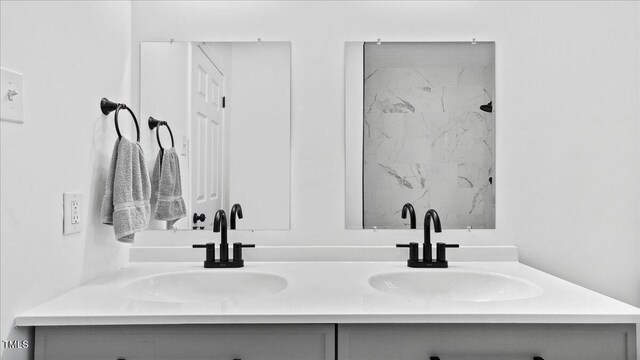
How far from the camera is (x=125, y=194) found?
51.3 inches

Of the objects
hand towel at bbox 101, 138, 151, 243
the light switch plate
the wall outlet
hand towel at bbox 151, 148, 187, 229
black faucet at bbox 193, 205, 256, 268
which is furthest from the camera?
hand towel at bbox 151, 148, 187, 229

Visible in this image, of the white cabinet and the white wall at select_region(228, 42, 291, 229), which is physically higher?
the white wall at select_region(228, 42, 291, 229)

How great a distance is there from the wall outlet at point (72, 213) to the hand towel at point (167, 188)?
36 centimetres

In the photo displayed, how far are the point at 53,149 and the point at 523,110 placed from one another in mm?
1516

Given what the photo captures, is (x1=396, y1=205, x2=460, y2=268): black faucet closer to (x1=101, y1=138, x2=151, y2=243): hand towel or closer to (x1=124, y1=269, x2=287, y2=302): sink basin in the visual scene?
(x1=124, y1=269, x2=287, y2=302): sink basin

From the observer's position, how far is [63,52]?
45.1 inches

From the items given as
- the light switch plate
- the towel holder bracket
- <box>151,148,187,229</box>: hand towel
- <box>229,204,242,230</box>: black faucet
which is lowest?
<box>229,204,242,230</box>: black faucet

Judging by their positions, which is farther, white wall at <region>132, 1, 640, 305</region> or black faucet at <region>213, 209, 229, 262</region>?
white wall at <region>132, 1, 640, 305</region>

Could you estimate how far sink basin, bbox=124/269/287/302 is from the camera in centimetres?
136

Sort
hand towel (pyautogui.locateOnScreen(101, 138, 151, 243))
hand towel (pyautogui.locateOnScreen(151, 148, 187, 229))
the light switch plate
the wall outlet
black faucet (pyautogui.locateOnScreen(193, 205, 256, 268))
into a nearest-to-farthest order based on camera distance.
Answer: the light switch plate
the wall outlet
hand towel (pyautogui.locateOnScreen(101, 138, 151, 243))
black faucet (pyautogui.locateOnScreen(193, 205, 256, 268))
hand towel (pyautogui.locateOnScreen(151, 148, 187, 229))

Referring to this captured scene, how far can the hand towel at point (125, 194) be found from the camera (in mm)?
1275

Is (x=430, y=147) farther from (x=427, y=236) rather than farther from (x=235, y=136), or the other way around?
(x=235, y=136)

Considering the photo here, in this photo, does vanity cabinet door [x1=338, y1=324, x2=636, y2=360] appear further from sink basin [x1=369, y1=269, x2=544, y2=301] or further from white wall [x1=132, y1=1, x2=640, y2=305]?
white wall [x1=132, y1=1, x2=640, y2=305]

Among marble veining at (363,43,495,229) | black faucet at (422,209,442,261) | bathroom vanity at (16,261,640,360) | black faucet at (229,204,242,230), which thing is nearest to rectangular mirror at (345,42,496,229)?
marble veining at (363,43,495,229)
